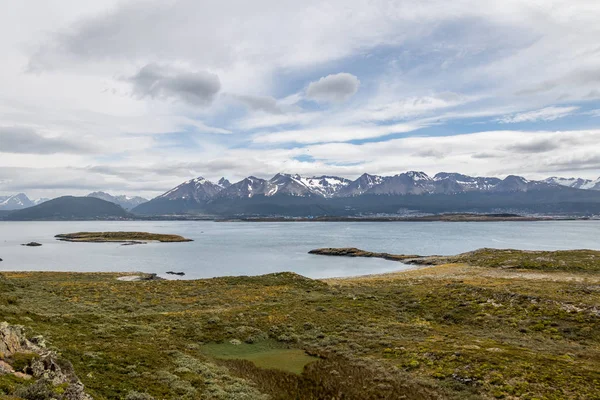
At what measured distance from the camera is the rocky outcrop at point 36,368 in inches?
539

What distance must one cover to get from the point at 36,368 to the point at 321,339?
65.1ft

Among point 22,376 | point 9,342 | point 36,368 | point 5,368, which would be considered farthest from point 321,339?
point 5,368

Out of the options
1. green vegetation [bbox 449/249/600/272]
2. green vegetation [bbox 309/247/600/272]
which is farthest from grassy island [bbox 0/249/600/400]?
green vegetation [bbox 309/247/600/272]

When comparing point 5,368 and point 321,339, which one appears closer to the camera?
point 5,368

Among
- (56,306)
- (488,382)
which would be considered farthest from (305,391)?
(56,306)

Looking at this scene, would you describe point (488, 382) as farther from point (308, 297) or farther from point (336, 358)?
point (308, 297)

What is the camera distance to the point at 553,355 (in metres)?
25.1

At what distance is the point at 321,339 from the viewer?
3044cm

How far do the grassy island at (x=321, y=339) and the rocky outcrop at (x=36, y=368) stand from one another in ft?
3.22

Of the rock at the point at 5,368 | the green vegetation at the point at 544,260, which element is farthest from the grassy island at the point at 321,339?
the green vegetation at the point at 544,260

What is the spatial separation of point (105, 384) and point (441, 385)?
17.5 meters

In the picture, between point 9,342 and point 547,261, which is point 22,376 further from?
point 547,261

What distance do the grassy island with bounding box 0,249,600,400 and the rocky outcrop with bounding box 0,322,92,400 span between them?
38.7 inches

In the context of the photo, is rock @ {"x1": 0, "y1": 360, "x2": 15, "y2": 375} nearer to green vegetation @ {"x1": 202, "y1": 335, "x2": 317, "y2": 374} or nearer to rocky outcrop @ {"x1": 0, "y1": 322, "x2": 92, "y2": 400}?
rocky outcrop @ {"x1": 0, "y1": 322, "x2": 92, "y2": 400}
